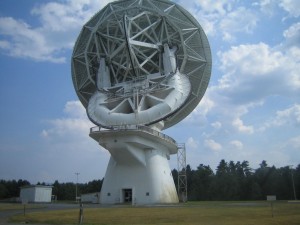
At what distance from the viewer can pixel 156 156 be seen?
42.7m

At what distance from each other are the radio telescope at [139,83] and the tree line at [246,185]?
3420cm

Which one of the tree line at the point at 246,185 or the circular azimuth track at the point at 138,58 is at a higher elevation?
the circular azimuth track at the point at 138,58

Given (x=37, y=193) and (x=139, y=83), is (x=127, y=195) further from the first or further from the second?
(x=37, y=193)

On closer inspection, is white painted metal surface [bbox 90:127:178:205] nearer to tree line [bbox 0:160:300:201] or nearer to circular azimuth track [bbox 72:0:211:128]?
circular azimuth track [bbox 72:0:211:128]

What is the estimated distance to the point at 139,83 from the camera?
47688mm

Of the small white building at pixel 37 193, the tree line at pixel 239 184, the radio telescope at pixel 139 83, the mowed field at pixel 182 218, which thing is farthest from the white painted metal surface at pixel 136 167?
the tree line at pixel 239 184

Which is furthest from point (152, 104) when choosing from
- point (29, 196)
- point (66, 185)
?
point (66, 185)

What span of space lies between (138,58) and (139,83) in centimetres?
409

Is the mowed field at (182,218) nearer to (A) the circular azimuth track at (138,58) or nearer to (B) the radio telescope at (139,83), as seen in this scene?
(B) the radio telescope at (139,83)

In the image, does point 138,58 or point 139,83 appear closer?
point 139,83

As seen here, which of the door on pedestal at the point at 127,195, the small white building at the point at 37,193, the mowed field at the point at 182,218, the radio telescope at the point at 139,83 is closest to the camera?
the mowed field at the point at 182,218

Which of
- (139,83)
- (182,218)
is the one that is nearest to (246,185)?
(139,83)

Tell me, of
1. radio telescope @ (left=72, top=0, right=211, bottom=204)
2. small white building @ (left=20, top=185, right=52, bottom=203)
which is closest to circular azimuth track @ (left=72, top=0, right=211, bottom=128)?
radio telescope @ (left=72, top=0, right=211, bottom=204)

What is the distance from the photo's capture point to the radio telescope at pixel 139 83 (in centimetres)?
4122
